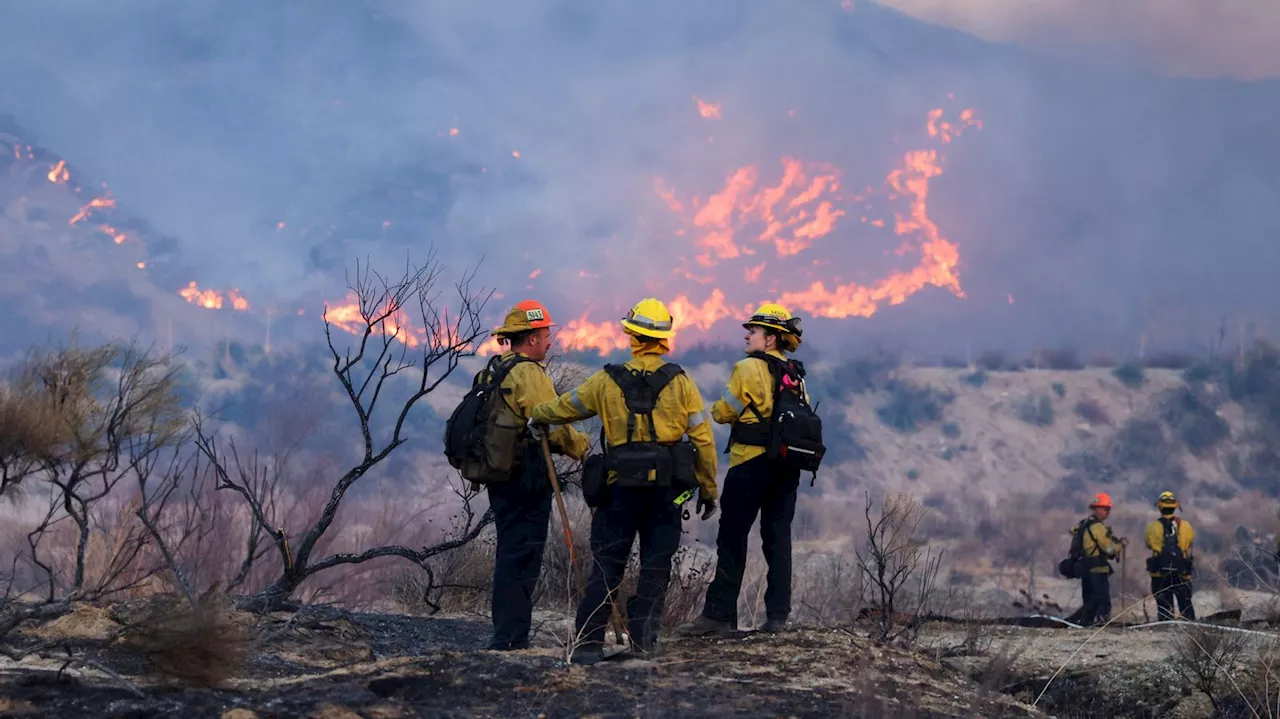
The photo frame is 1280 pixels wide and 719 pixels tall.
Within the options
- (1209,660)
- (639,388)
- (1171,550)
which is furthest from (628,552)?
(1171,550)

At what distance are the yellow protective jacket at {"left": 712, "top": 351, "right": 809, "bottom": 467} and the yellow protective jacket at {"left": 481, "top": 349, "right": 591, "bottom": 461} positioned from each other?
35.7 inches

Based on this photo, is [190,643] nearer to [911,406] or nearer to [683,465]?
[683,465]

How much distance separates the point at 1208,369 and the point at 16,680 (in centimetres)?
8739

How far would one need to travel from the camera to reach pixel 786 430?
688 cm

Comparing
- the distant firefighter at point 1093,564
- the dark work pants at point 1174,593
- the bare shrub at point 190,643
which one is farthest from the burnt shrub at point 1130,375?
the bare shrub at point 190,643

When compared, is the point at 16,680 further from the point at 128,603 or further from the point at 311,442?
the point at 311,442

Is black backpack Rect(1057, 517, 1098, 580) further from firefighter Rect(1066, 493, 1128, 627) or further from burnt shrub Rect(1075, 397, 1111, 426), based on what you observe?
burnt shrub Rect(1075, 397, 1111, 426)

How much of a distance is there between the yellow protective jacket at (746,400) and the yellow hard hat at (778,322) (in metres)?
0.29

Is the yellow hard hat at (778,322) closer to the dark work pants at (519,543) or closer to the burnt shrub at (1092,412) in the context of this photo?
the dark work pants at (519,543)

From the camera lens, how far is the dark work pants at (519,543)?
6609 mm

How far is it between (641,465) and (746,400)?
1.03 metres

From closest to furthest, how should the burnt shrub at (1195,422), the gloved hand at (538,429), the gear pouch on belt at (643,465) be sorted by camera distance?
the gear pouch on belt at (643,465) → the gloved hand at (538,429) → the burnt shrub at (1195,422)

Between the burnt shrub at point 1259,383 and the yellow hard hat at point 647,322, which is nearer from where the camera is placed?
the yellow hard hat at point 647,322

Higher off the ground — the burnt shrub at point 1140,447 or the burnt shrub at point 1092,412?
the burnt shrub at point 1092,412
